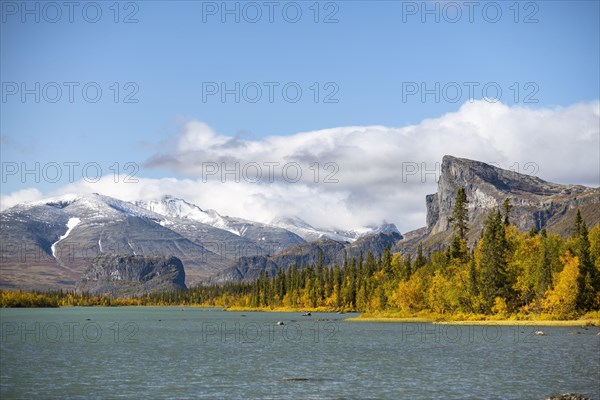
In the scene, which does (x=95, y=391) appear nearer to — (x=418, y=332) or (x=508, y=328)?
(x=418, y=332)

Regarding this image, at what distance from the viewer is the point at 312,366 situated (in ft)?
256

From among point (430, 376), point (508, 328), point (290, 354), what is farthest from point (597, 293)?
point (430, 376)

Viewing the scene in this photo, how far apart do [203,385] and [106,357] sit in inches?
1236

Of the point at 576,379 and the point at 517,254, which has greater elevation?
the point at 517,254

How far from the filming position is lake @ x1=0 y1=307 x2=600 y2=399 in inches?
2315

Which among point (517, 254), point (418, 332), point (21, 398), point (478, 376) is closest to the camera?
point (21, 398)

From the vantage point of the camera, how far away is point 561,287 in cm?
13662

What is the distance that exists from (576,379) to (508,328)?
241 feet

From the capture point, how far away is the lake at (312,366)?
5881cm

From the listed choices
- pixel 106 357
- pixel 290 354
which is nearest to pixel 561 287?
pixel 290 354

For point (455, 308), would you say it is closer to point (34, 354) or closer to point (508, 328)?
point (508, 328)

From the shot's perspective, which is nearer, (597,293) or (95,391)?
(95,391)

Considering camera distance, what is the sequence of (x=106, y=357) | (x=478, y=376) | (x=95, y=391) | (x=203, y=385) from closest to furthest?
1. (x=95, y=391)
2. (x=203, y=385)
3. (x=478, y=376)
4. (x=106, y=357)

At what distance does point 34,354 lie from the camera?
307 feet
